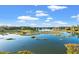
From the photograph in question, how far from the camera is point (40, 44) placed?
1279 millimetres

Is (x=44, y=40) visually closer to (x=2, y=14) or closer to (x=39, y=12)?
(x=39, y=12)

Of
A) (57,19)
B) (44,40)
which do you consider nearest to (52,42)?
(44,40)

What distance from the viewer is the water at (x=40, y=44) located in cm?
126

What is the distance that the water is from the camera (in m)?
1.26

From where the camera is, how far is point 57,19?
1261 millimetres

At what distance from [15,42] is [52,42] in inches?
11.5

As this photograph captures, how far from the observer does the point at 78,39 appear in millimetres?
1259

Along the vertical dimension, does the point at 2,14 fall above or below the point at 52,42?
above

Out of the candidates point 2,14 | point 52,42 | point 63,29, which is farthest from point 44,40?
point 2,14
